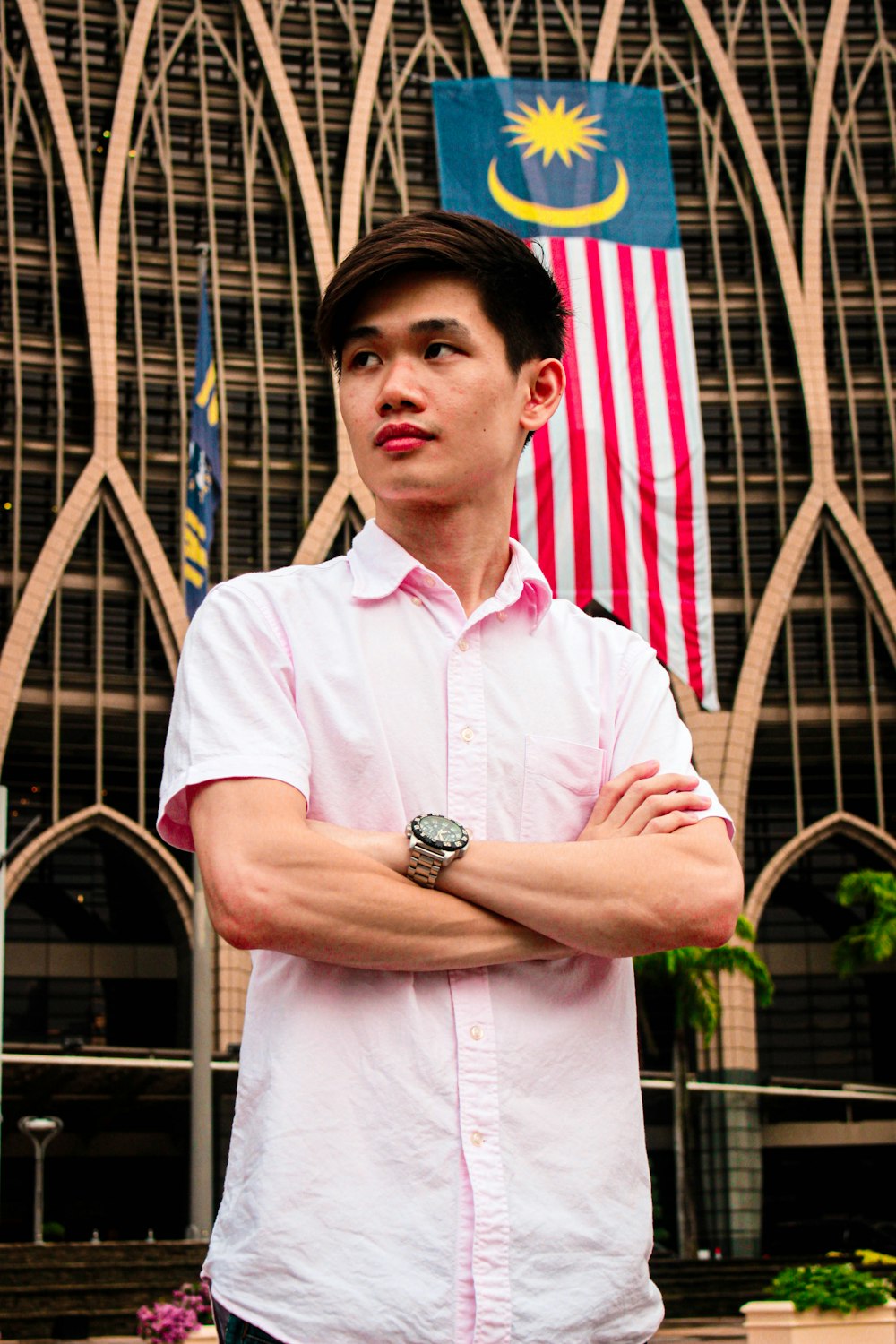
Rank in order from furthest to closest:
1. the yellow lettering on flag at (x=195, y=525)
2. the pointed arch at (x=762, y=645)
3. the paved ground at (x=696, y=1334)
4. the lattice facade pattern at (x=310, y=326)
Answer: the pointed arch at (x=762, y=645) < the lattice facade pattern at (x=310, y=326) < the yellow lettering on flag at (x=195, y=525) < the paved ground at (x=696, y=1334)

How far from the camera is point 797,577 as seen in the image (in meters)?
51.2

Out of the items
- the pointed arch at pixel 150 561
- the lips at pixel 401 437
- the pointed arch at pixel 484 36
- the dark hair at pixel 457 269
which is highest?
the pointed arch at pixel 484 36

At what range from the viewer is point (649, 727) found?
2.69 m

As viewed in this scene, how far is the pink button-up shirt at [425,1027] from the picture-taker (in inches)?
82.6

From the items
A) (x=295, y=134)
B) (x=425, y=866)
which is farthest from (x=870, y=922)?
(x=425, y=866)

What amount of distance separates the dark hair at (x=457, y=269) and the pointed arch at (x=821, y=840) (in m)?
47.2

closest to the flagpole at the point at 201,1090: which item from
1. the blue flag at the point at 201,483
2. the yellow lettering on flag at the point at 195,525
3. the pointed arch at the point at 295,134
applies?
the blue flag at the point at 201,483

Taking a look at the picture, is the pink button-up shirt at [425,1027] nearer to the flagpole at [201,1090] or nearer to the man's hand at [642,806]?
the man's hand at [642,806]

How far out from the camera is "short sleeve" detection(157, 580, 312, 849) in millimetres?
2365

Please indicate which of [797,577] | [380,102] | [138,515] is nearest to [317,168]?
[380,102]

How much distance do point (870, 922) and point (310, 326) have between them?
77.8 feet

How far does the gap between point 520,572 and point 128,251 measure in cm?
4999

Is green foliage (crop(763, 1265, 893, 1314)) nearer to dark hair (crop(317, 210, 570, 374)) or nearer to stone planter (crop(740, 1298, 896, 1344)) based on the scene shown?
stone planter (crop(740, 1298, 896, 1344))

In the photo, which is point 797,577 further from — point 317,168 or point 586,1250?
point 586,1250
